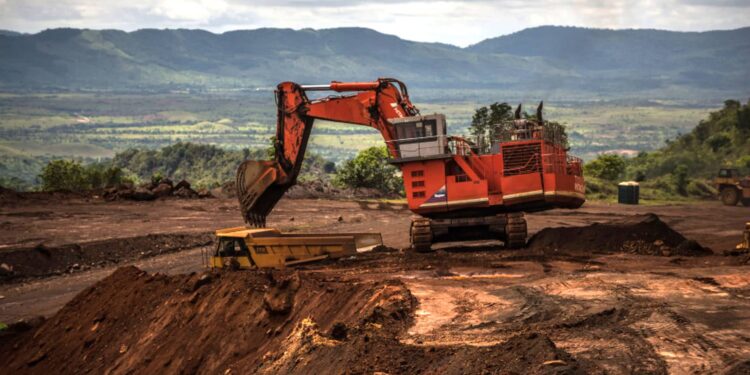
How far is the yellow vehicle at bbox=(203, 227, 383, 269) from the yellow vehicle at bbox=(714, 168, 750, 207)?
38.0 metres

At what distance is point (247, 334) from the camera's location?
76.8 feet

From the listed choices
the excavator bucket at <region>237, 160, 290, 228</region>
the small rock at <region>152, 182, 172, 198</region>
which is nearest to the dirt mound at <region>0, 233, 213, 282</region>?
the excavator bucket at <region>237, 160, 290, 228</region>

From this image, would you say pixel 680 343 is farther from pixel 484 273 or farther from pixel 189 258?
pixel 189 258

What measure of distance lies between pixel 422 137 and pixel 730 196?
1413 inches

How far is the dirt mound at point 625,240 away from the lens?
105 ft

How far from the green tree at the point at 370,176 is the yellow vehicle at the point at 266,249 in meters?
43.2

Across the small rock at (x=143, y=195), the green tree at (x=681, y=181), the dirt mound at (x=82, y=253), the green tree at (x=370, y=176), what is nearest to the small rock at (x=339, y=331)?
the dirt mound at (x=82, y=253)

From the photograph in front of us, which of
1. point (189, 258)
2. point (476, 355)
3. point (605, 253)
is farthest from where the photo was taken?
point (189, 258)

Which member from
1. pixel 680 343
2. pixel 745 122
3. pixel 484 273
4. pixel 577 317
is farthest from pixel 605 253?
pixel 745 122

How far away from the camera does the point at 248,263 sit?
96.9 ft

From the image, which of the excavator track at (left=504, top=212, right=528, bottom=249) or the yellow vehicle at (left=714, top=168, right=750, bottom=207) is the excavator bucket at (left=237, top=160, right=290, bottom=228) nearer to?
the excavator track at (left=504, top=212, right=528, bottom=249)

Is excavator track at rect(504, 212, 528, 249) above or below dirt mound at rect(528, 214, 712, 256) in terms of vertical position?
above

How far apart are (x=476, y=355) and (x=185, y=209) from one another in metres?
40.8

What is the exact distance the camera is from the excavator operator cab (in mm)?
33406
